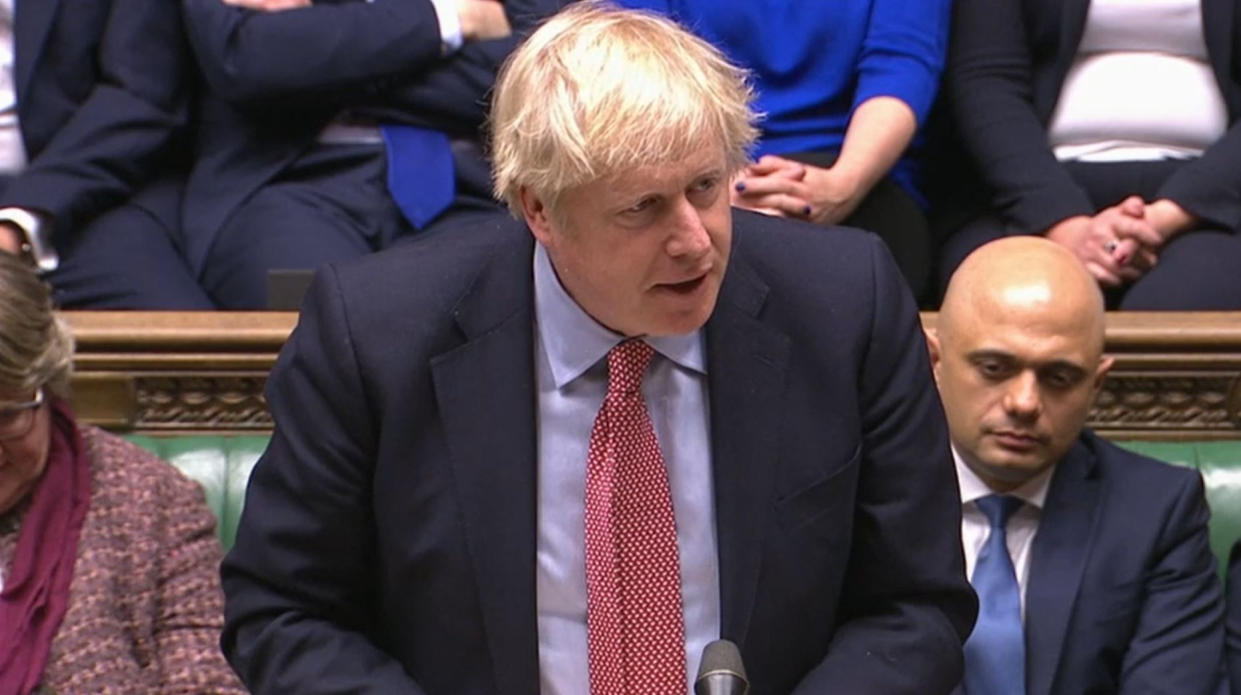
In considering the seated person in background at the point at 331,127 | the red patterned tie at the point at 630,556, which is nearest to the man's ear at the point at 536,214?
the red patterned tie at the point at 630,556

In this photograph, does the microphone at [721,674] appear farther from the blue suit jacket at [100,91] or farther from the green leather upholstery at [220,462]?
the blue suit jacket at [100,91]

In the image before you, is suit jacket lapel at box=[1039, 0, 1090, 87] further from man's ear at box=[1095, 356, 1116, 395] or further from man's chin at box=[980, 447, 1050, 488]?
man's chin at box=[980, 447, 1050, 488]

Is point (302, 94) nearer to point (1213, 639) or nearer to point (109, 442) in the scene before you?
point (109, 442)

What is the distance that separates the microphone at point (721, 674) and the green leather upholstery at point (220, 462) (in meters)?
1.39

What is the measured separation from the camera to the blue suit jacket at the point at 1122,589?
216cm

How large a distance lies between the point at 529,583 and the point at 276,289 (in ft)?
3.70

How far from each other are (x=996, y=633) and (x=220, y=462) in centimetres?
100

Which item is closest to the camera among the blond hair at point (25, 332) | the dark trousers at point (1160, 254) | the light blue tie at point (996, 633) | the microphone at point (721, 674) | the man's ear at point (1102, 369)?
the microphone at point (721, 674)

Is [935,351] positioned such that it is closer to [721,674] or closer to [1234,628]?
[1234,628]

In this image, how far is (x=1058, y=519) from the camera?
2207 millimetres

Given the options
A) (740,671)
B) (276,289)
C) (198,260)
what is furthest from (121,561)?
(740,671)

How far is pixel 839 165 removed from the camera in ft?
8.64

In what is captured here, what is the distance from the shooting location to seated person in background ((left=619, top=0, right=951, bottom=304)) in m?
2.66

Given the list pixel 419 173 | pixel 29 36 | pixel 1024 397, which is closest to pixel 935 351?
pixel 1024 397
